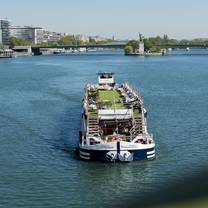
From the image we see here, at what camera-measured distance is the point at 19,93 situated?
5825 cm

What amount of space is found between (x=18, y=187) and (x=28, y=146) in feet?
25.0

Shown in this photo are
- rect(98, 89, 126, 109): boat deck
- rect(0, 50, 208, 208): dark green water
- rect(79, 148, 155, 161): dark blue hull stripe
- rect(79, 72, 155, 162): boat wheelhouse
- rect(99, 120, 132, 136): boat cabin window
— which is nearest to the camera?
rect(0, 50, 208, 208): dark green water

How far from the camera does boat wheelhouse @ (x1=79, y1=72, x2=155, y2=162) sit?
25.8 metres

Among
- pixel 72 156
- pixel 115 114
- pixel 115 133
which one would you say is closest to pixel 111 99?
pixel 115 114

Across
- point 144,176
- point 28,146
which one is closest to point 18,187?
point 144,176

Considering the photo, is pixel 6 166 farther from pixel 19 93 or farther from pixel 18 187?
pixel 19 93

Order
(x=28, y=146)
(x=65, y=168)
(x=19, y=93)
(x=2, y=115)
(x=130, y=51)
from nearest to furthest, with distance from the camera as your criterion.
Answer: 1. (x=65, y=168)
2. (x=28, y=146)
3. (x=2, y=115)
4. (x=19, y=93)
5. (x=130, y=51)

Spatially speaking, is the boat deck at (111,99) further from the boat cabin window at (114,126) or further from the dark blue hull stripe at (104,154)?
the dark blue hull stripe at (104,154)

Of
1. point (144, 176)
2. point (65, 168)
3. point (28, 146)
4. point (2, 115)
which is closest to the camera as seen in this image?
point (144, 176)

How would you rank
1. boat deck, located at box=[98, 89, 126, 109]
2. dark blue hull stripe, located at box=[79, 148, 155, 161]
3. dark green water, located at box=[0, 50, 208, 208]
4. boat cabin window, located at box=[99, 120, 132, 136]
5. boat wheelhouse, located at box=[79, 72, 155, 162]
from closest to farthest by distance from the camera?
dark green water, located at box=[0, 50, 208, 208] → boat wheelhouse, located at box=[79, 72, 155, 162] → dark blue hull stripe, located at box=[79, 148, 155, 161] → boat cabin window, located at box=[99, 120, 132, 136] → boat deck, located at box=[98, 89, 126, 109]

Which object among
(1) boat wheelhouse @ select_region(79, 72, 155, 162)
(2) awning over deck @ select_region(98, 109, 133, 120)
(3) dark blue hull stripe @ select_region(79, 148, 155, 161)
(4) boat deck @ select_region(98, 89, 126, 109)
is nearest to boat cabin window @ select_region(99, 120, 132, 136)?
(1) boat wheelhouse @ select_region(79, 72, 155, 162)

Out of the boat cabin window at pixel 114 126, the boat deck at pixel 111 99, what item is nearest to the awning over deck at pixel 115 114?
the boat cabin window at pixel 114 126

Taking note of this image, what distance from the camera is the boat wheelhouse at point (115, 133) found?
25.8m

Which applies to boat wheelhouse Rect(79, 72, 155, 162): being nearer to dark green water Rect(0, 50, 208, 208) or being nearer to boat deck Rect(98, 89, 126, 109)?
boat deck Rect(98, 89, 126, 109)
